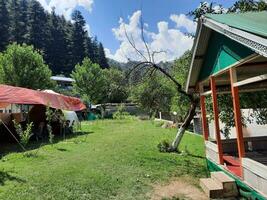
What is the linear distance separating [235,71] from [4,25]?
8502 centimetres

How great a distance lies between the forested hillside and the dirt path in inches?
2983

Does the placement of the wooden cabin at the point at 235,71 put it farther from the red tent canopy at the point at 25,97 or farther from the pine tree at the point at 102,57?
the pine tree at the point at 102,57

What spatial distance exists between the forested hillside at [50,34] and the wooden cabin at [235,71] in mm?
74929

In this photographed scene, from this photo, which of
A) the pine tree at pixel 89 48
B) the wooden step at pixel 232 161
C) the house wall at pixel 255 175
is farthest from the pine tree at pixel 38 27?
the house wall at pixel 255 175

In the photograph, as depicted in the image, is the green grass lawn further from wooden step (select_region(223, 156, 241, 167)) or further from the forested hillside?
the forested hillside

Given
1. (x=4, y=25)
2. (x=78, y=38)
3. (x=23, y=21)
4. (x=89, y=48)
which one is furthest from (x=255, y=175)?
(x=78, y=38)

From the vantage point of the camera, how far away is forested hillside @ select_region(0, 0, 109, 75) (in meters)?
83.6

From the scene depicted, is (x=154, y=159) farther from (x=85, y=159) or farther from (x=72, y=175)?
(x=72, y=175)

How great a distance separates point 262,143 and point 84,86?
4364 centimetres

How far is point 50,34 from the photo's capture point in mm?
91062

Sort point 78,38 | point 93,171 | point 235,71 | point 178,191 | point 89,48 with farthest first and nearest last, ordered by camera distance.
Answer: point 89,48 < point 78,38 < point 93,171 < point 178,191 < point 235,71

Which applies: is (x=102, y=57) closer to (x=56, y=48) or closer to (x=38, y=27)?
(x=56, y=48)

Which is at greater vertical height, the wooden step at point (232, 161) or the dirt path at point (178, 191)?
the wooden step at point (232, 161)

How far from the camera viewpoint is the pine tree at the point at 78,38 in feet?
301
